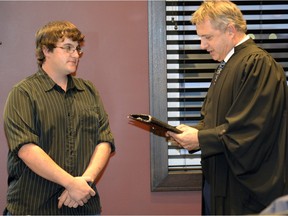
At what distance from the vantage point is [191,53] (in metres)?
3.19

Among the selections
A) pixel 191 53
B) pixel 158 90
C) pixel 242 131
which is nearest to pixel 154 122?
pixel 242 131

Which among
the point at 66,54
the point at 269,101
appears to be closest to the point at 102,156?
the point at 66,54

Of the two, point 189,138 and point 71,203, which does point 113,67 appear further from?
point 71,203

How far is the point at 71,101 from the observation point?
7.93ft

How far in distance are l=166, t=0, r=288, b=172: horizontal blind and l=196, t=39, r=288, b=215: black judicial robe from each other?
860mm

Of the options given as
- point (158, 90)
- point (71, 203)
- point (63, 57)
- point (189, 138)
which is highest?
point (63, 57)

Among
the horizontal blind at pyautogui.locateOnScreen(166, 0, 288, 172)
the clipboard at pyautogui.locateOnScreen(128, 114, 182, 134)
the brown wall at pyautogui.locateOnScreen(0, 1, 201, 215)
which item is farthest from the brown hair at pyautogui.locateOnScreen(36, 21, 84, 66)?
the horizontal blind at pyautogui.locateOnScreen(166, 0, 288, 172)

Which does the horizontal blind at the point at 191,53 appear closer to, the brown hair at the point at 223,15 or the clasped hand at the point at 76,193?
the brown hair at the point at 223,15

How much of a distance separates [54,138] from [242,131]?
880 mm

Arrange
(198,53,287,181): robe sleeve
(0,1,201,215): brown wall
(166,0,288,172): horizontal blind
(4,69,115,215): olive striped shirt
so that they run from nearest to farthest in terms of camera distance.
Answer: (198,53,287,181): robe sleeve, (4,69,115,215): olive striped shirt, (0,1,201,215): brown wall, (166,0,288,172): horizontal blind

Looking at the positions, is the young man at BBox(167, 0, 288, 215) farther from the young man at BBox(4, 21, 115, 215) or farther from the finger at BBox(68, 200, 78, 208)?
the finger at BBox(68, 200, 78, 208)

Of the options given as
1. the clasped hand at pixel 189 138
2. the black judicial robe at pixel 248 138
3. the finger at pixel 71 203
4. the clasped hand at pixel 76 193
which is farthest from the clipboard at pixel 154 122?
the finger at pixel 71 203

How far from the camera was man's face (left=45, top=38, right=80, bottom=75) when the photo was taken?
7.98 feet

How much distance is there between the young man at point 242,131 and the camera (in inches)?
85.7
